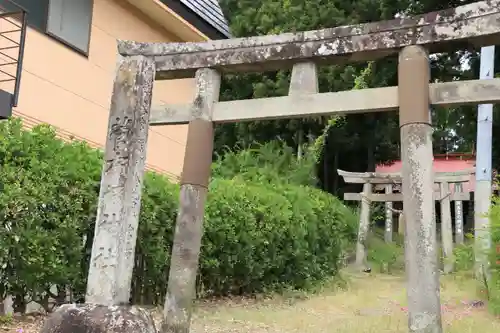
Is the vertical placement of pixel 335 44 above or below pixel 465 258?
→ above

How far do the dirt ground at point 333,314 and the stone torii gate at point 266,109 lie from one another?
1.61 meters

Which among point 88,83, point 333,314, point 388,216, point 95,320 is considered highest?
point 88,83

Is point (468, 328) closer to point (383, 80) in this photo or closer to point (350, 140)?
point (383, 80)

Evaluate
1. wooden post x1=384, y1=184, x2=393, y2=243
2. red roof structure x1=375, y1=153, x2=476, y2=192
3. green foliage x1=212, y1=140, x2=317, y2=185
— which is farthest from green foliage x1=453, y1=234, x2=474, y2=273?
red roof structure x1=375, y1=153, x2=476, y2=192

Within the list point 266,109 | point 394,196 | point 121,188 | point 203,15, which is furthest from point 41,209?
point 394,196

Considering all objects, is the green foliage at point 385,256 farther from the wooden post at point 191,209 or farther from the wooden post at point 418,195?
the wooden post at point 418,195

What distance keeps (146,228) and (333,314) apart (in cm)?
355

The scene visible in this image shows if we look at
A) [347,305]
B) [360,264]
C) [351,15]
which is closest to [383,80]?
[351,15]

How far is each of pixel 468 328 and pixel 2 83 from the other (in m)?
8.00

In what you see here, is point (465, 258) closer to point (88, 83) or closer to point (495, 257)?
point (495, 257)

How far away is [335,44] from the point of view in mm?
6270

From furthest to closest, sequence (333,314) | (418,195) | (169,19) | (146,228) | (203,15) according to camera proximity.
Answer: (203,15) → (169,19) → (333,314) → (146,228) → (418,195)

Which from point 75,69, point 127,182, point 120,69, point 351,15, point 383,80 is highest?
point 351,15

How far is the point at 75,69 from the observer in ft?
37.1
